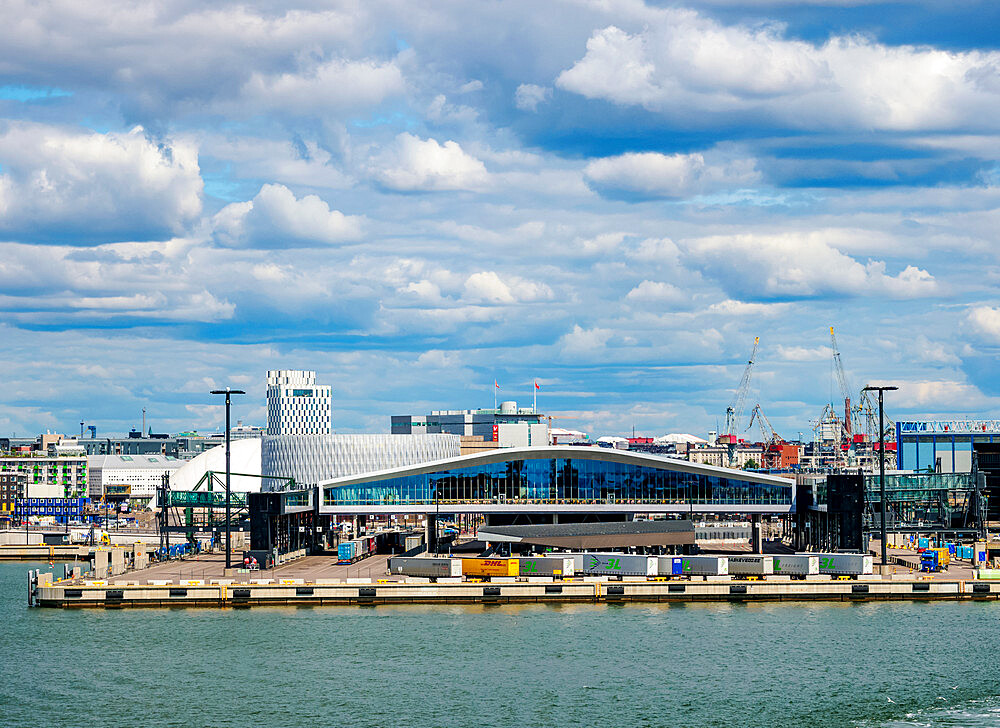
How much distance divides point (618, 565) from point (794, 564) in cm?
1590

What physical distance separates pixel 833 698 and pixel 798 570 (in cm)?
4664

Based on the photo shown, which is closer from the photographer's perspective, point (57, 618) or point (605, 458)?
point (57, 618)

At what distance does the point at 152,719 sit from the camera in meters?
69.1

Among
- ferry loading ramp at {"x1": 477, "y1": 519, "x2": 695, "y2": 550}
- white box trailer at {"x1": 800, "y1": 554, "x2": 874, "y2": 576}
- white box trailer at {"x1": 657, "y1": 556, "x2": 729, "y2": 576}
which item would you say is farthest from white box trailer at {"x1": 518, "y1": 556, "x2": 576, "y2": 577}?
white box trailer at {"x1": 800, "y1": 554, "x2": 874, "y2": 576}

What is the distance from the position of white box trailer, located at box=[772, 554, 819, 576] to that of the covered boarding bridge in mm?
30189

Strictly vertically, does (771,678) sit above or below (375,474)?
below

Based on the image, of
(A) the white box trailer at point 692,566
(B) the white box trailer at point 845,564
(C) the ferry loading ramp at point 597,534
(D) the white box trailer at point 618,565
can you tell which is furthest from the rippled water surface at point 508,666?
(C) the ferry loading ramp at point 597,534

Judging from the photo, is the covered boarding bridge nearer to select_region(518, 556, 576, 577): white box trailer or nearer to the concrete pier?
select_region(518, 556, 576, 577): white box trailer

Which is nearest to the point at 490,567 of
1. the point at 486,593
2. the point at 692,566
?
the point at 486,593

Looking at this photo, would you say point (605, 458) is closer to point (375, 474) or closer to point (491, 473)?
point (491, 473)

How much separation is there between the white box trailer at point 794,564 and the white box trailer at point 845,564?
30.5 inches

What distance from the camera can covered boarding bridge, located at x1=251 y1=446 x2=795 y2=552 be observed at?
150750mm

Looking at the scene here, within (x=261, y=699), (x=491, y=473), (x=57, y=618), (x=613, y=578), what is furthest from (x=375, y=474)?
(x=261, y=699)

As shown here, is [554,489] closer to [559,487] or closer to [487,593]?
[559,487]
